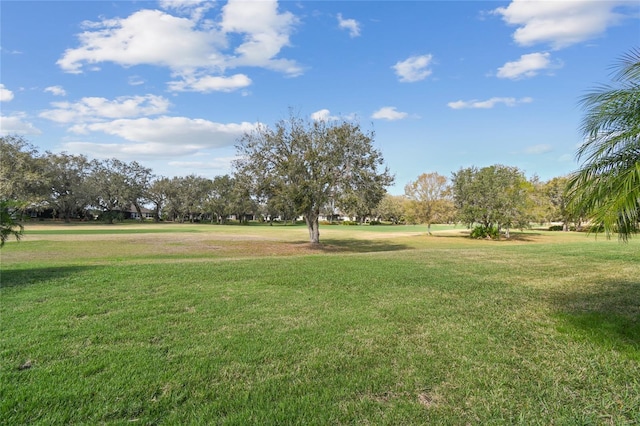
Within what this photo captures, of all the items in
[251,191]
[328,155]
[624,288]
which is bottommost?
[624,288]

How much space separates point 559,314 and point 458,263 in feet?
22.7

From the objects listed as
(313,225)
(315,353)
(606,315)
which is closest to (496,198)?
(313,225)

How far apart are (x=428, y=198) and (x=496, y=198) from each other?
10090 millimetres

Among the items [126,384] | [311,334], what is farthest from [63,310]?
[311,334]

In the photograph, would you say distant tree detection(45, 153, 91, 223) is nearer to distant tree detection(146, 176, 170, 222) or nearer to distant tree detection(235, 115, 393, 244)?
distant tree detection(146, 176, 170, 222)

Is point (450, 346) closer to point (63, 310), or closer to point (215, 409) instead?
point (215, 409)

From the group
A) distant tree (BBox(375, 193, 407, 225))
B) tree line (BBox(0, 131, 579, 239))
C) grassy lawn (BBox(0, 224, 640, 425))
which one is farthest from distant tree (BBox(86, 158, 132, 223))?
grassy lawn (BBox(0, 224, 640, 425))

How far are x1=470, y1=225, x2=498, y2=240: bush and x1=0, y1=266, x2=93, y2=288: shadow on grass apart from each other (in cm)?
3806

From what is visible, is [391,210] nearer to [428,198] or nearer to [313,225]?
[428,198]

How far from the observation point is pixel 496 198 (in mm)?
36094

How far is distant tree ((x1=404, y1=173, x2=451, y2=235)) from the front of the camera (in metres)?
44.4

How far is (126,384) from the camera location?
3.77 m

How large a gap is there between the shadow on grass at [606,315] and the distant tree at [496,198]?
28610mm

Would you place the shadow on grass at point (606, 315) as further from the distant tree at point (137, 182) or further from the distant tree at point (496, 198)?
the distant tree at point (137, 182)
